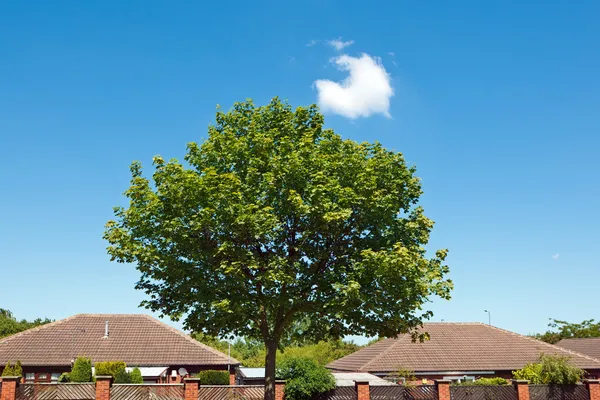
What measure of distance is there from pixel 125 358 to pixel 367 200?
90.7 feet

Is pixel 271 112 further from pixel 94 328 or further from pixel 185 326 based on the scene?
pixel 94 328

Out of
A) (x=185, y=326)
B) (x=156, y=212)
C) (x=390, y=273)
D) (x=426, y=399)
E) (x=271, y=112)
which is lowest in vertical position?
(x=426, y=399)

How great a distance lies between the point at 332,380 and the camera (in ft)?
85.5

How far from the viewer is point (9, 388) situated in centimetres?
2473

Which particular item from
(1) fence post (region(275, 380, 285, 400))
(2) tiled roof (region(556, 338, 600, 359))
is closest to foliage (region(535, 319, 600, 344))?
(2) tiled roof (region(556, 338, 600, 359))

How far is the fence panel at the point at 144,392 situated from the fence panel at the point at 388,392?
28.9 feet

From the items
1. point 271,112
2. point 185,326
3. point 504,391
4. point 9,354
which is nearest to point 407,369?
point 504,391

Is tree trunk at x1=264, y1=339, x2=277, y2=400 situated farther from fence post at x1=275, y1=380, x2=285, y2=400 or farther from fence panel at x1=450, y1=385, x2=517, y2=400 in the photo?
fence panel at x1=450, y1=385, x2=517, y2=400

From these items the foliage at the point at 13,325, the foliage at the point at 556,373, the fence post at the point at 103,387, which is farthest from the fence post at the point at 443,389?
the foliage at the point at 13,325

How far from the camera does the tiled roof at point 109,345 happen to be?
39.3 meters

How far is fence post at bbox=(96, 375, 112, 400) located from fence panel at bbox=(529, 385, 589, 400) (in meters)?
19.7

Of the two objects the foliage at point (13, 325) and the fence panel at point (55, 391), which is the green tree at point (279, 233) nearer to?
the fence panel at point (55, 391)

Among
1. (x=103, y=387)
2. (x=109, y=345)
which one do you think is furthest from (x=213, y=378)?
(x=109, y=345)

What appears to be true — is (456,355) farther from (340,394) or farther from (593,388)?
(340,394)
